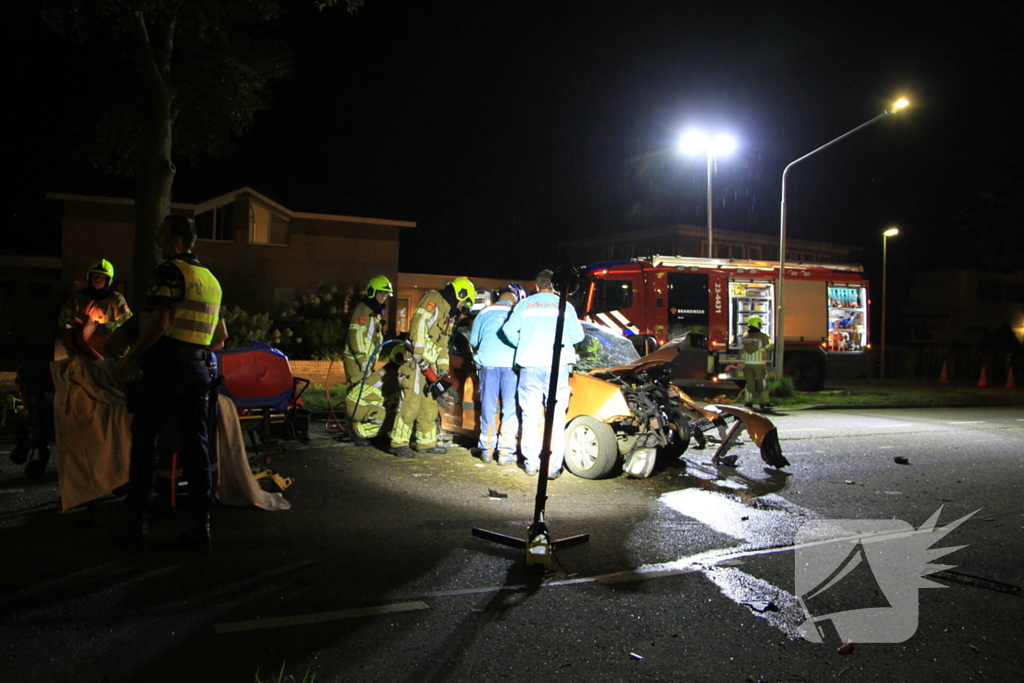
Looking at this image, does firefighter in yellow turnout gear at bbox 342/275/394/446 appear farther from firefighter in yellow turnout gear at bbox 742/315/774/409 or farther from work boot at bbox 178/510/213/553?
firefighter in yellow turnout gear at bbox 742/315/774/409

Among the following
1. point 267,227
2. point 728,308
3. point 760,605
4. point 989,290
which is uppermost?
point 989,290

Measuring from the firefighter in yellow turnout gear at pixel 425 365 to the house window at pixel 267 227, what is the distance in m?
19.2

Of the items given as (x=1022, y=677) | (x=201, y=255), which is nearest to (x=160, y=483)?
(x=1022, y=677)

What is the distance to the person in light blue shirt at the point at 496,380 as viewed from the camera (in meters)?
7.79

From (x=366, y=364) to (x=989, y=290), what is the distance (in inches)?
2011

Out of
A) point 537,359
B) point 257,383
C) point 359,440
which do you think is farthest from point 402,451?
point 257,383

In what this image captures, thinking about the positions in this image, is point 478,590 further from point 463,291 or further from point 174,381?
point 463,291

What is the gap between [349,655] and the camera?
3.35 meters

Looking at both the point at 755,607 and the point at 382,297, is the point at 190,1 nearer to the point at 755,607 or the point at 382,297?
the point at 382,297

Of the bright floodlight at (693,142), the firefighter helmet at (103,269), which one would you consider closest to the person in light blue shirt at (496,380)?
the firefighter helmet at (103,269)

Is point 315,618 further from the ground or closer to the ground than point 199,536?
closer to the ground

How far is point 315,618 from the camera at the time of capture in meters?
3.74

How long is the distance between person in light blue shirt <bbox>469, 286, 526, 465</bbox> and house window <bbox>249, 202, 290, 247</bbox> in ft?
65.1

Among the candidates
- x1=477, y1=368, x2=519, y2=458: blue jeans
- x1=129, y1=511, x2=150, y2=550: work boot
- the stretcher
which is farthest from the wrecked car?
x1=129, y1=511, x2=150, y2=550: work boot
